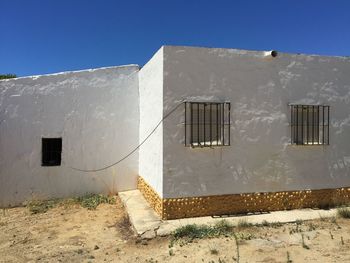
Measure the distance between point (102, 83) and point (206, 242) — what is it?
17.8 ft

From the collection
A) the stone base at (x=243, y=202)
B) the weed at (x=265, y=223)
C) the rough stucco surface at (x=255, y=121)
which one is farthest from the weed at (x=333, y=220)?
the weed at (x=265, y=223)

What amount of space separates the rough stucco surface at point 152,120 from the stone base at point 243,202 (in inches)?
13.7

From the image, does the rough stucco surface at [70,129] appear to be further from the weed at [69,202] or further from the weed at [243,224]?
the weed at [243,224]

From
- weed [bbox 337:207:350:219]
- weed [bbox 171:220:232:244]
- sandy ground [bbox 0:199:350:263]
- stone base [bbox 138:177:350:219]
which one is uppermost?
stone base [bbox 138:177:350:219]

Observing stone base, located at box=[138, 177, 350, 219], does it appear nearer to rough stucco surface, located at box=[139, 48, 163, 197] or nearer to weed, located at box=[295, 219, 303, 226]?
rough stucco surface, located at box=[139, 48, 163, 197]

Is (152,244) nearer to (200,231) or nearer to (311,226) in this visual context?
(200,231)

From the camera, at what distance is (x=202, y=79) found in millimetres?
7148

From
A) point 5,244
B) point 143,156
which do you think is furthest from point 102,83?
point 5,244

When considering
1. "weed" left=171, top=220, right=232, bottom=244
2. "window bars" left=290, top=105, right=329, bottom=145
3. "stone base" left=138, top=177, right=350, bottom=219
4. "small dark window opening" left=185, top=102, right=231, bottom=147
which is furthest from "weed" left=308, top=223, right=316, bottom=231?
"small dark window opening" left=185, top=102, right=231, bottom=147

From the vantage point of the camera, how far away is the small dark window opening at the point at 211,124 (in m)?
7.21

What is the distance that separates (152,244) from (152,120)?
2.90 meters

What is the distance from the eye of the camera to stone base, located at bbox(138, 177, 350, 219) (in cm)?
695

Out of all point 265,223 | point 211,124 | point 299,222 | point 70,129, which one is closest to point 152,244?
point 265,223

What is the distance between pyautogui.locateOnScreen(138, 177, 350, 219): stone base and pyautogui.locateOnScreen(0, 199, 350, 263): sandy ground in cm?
81
